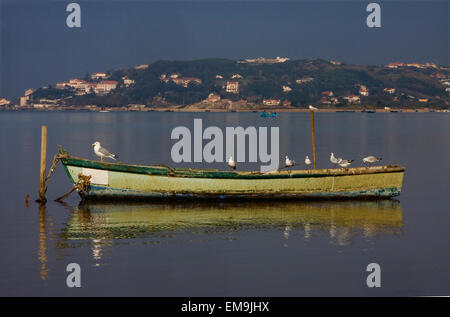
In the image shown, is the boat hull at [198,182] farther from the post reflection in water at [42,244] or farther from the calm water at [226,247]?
the post reflection in water at [42,244]

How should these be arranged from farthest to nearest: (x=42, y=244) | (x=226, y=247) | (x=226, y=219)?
(x=226, y=219) → (x=42, y=244) → (x=226, y=247)

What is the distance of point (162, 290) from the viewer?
15.7 metres

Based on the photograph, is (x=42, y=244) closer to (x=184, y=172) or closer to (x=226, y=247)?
(x=226, y=247)

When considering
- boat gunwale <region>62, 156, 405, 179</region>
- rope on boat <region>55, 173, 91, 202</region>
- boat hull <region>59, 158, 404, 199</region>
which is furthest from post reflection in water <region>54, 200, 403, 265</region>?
boat gunwale <region>62, 156, 405, 179</region>

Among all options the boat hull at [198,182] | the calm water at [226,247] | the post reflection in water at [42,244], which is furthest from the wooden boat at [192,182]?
the post reflection in water at [42,244]

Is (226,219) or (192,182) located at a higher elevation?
(192,182)

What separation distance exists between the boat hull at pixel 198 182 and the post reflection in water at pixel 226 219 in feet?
1.27

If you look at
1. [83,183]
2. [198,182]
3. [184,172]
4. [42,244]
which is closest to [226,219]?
[198,182]

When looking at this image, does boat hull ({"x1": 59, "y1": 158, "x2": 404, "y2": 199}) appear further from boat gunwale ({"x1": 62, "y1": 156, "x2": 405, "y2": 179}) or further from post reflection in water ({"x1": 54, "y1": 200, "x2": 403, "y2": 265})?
post reflection in water ({"x1": 54, "y1": 200, "x2": 403, "y2": 265})

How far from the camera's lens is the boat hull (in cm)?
2603

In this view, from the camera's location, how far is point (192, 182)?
1032 inches

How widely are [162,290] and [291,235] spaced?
656 centimetres

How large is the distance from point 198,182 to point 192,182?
0.23 metres

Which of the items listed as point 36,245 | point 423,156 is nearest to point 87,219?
point 36,245
